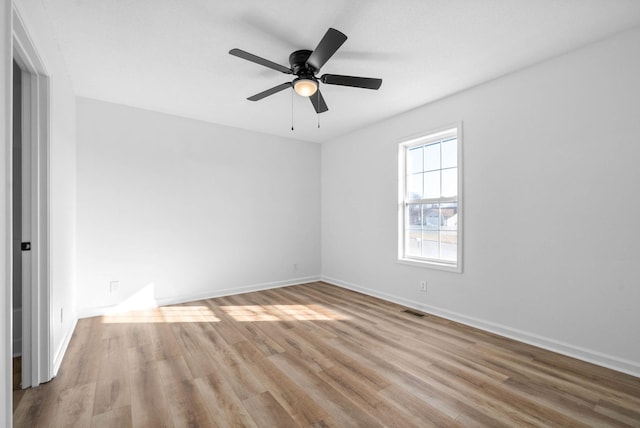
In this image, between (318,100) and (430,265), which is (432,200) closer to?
(430,265)

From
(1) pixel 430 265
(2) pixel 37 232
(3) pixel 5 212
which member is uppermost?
(3) pixel 5 212

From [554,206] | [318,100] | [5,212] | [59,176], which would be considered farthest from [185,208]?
[554,206]

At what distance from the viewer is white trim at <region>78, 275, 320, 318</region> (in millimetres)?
3518

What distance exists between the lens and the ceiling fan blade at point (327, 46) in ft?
6.16

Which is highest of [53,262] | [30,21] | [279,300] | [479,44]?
[479,44]

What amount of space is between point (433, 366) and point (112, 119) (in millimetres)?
4470

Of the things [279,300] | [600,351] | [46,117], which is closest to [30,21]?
[46,117]

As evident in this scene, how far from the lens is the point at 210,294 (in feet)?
14.2

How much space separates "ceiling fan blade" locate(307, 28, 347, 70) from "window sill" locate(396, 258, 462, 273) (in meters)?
2.61

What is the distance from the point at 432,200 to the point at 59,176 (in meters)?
3.88

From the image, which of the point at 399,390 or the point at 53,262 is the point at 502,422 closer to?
the point at 399,390

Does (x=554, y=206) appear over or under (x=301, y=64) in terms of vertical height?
under

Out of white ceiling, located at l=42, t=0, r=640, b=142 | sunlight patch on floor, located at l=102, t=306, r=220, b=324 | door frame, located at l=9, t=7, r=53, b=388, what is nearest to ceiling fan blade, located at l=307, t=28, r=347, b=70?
white ceiling, located at l=42, t=0, r=640, b=142

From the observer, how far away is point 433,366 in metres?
2.35
